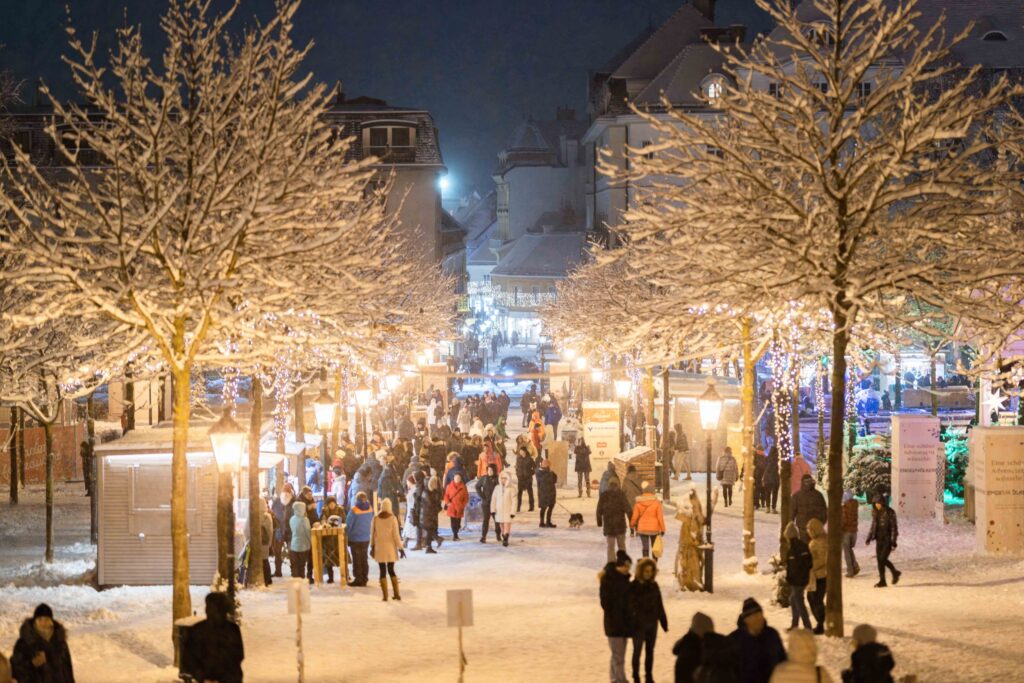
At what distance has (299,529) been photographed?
1944cm

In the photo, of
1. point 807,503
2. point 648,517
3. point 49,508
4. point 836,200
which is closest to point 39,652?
point 836,200

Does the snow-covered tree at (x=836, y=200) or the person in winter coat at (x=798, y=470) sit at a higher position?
the snow-covered tree at (x=836, y=200)

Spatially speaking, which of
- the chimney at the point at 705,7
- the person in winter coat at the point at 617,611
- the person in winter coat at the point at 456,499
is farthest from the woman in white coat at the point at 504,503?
the chimney at the point at 705,7

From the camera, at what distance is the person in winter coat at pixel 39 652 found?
1030 centimetres

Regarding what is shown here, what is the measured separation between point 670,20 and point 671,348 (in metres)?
65.0

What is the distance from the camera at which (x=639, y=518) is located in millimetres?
19656

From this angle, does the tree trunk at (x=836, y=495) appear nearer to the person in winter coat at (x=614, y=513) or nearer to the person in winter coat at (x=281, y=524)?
the person in winter coat at (x=614, y=513)

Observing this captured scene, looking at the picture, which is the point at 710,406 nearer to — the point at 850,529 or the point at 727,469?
the point at 850,529

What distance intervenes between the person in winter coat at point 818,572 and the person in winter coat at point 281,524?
877 centimetres

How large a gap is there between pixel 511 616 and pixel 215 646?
661 centimetres

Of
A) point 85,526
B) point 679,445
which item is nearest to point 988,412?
point 679,445

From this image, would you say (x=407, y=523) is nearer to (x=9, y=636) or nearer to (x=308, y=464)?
(x=308, y=464)

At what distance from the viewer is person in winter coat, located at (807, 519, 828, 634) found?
47.9 feet

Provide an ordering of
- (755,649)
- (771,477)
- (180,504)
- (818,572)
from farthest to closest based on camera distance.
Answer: (771,477) < (818,572) < (180,504) < (755,649)
